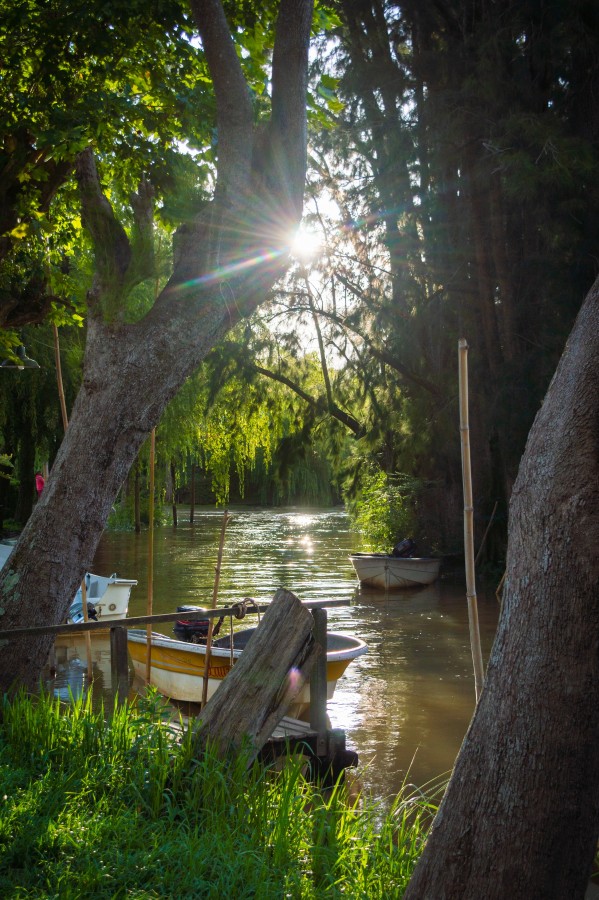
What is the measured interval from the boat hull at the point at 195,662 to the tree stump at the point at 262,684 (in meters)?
3.07

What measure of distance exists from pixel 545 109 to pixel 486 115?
4.00 ft

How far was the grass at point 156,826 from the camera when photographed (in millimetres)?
3170

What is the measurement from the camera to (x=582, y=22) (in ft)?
44.5

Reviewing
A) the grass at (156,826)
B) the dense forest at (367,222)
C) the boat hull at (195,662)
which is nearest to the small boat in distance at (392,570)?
the dense forest at (367,222)

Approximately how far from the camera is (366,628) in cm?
1473

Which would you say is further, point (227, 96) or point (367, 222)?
point (367, 222)

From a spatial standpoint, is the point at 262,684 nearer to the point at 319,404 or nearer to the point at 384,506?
Result: the point at 384,506

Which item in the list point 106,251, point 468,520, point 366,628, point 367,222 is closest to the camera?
point 468,520

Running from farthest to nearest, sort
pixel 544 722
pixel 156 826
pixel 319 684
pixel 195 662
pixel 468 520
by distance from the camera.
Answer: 1. pixel 195 662
2. pixel 319 684
3. pixel 468 520
4. pixel 156 826
5. pixel 544 722

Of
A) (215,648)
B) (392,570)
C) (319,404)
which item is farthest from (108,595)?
(319,404)

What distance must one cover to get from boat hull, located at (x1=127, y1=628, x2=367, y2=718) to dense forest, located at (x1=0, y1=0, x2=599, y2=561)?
3.61 meters

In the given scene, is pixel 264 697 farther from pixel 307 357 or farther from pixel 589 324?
pixel 307 357

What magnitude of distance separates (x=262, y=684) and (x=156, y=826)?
117 cm

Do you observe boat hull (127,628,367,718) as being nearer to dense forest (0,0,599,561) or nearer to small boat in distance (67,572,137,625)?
small boat in distance (67,572,137,625)
